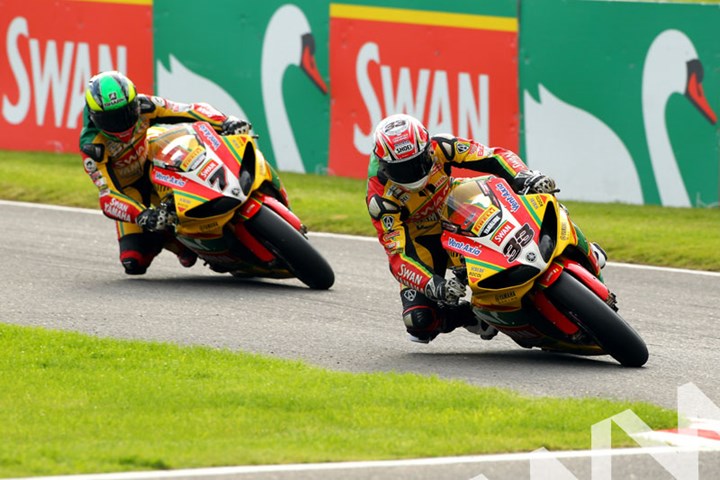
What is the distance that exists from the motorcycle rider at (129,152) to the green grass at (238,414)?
124 inches

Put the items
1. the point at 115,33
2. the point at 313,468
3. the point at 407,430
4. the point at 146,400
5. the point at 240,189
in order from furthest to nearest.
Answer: the point at 115,33, the point at 240,189, the point at 146,400, the point at 407,430, the point at 313,468

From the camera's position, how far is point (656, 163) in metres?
16.0

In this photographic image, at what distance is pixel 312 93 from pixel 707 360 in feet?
32.2

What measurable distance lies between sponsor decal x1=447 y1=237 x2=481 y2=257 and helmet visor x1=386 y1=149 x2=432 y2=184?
0.45m

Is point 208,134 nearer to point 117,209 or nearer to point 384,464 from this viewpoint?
point 117,209

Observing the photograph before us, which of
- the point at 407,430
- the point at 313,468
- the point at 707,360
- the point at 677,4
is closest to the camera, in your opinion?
the point at 313,468

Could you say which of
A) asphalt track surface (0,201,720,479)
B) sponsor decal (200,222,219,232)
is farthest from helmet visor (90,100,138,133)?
asphalt track surface (0,201,720,479)

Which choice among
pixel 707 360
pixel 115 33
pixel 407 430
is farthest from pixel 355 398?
pixel 115 33

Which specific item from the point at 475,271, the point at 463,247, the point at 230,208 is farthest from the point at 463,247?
the point at 230,208

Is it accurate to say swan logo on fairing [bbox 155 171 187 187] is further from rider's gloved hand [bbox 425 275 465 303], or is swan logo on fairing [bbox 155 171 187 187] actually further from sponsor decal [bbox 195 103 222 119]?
rider's gloved hand [bbox 425 275 465 303]

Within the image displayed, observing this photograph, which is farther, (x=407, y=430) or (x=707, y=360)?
(x=707, y=360)

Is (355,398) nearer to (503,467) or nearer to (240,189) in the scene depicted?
(503,467)

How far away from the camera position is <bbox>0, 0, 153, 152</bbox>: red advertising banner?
20047 millimetres

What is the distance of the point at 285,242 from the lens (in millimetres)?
11820
